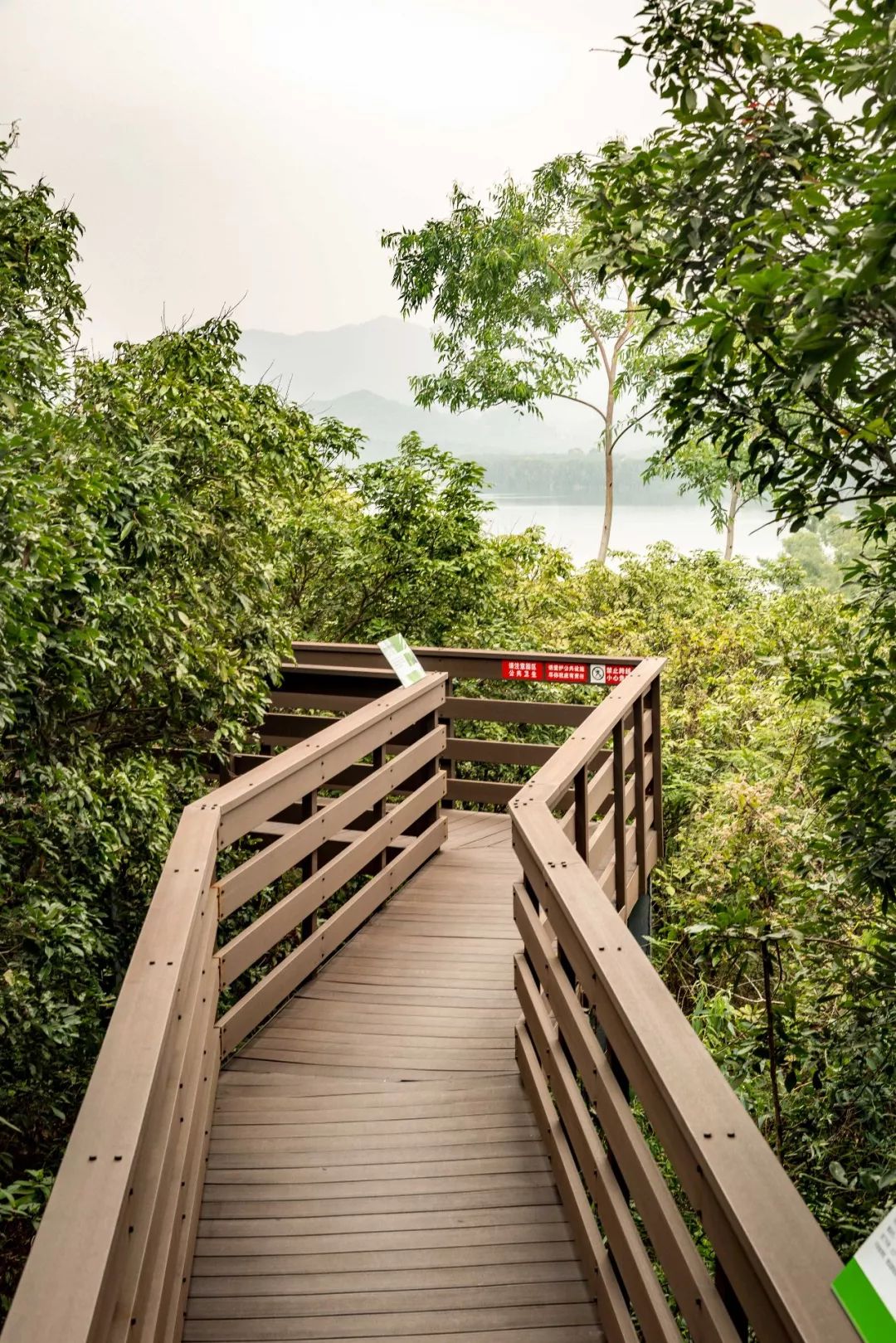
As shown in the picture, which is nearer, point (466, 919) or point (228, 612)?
point (466, 919)

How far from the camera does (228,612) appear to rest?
5871 mm

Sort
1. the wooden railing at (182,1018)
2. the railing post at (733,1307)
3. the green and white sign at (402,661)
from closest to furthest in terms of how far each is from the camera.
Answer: the wooden railing at (182,1018)
the railing post at (733,1307)
the green and white sign at (402,661)

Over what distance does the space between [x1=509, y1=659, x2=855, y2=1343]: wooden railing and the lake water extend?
3.25 feet

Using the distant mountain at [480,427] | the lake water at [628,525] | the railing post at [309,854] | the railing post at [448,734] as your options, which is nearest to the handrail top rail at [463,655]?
the railing post at [448,734]

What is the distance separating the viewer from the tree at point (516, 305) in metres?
19.0

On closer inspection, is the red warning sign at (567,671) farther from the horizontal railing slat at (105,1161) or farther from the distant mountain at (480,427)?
the distant mountain at (480,427)

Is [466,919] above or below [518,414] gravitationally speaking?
below

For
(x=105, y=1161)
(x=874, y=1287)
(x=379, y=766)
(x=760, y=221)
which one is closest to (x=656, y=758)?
(x=379, y=766)

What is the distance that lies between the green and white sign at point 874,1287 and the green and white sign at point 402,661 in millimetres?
4299

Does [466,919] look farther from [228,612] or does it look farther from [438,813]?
[228,612]

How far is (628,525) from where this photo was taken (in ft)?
399

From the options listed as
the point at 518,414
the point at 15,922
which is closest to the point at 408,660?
the point at 15,922

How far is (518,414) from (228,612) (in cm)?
1645

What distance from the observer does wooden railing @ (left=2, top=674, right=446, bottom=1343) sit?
137 centimetres
